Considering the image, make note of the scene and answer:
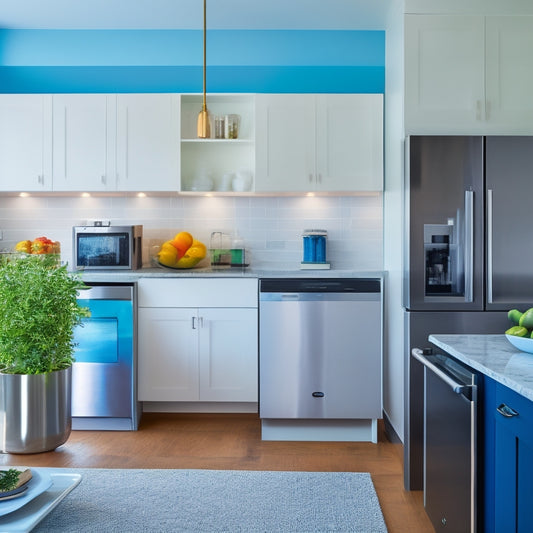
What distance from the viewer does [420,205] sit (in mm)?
3139

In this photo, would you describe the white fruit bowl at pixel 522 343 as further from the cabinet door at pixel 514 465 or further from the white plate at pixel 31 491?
the white plate at pixel 31 491

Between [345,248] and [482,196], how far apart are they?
1.47m

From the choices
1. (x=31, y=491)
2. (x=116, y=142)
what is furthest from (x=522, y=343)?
(x=116, y=142)

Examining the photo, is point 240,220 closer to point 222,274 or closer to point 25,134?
point 222,274

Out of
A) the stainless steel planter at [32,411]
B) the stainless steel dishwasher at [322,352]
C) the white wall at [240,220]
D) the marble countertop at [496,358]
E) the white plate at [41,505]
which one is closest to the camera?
the marble countertop at [496,358]

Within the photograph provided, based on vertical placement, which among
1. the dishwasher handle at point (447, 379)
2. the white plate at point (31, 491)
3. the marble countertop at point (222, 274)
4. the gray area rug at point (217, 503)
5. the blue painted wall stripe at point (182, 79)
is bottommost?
the gray area rug at point (217, 503)

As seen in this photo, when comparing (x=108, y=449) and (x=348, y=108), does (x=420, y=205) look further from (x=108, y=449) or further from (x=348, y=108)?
(x=108, y=449)

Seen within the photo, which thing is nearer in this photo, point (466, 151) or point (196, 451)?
point (466, 151)

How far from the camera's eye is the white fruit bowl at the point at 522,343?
1.76 meters

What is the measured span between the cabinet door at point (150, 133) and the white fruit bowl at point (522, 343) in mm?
2834

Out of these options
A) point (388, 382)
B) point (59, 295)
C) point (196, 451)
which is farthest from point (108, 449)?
point (388, 382)

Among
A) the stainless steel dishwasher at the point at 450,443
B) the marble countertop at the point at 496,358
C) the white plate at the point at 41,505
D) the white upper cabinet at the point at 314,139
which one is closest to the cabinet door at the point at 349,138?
the white upper cabinet at the point at 314,139

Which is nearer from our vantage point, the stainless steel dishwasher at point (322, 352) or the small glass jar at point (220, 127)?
the stainless steel dishwasher at point (322, 352)

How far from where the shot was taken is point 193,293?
3.96 metres
